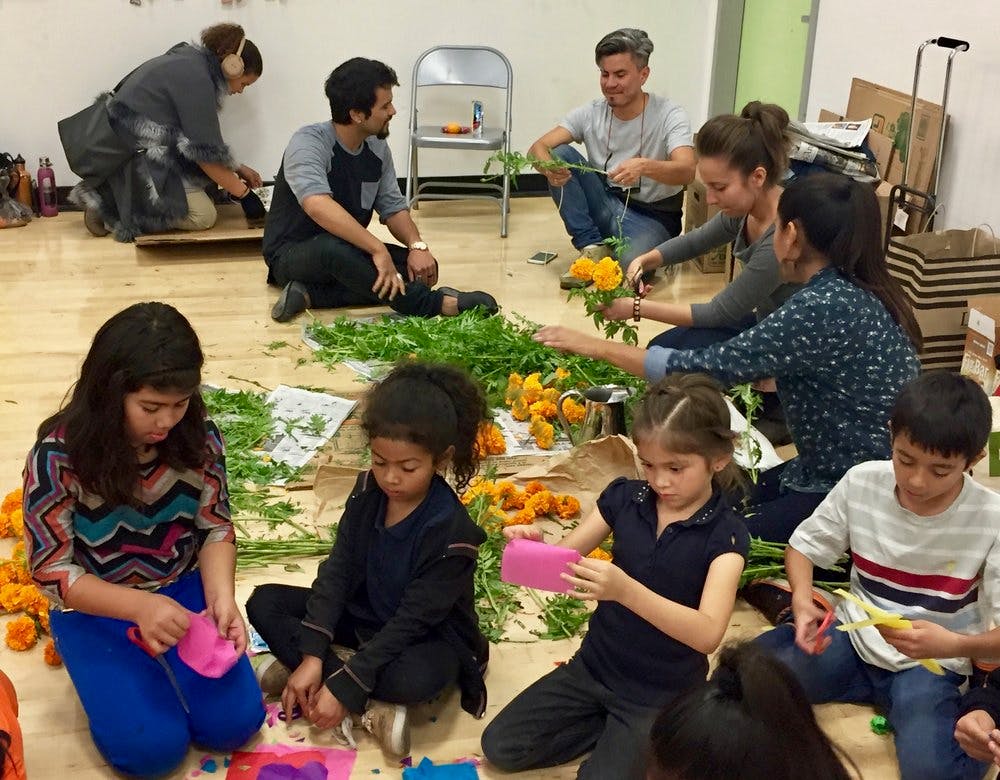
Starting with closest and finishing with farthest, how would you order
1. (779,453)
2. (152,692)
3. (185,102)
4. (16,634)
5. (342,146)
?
(152,692)
(16,634)
(779,453)
(342,146)
(185,102)

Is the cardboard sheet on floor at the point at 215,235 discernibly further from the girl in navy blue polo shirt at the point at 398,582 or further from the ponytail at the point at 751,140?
the girl in navy blue polo shirt at the point at 398,582

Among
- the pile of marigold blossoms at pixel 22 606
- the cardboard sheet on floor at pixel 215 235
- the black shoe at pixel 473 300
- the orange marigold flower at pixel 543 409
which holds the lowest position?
the pile of marigold blossoms at pixel 22 606

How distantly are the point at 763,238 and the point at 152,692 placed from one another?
2197mm

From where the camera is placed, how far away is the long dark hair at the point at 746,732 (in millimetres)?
1201

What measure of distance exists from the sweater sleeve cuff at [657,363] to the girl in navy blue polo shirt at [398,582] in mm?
743

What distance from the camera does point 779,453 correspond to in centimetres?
364

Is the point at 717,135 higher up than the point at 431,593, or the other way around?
the point at 717,135

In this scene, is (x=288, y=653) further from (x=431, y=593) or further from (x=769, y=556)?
(x=769, y=556)

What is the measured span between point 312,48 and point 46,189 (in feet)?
5.28

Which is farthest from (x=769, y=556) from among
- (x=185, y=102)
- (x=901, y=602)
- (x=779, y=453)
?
(x=185, y=102)

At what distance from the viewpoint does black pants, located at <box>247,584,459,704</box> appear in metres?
2.35

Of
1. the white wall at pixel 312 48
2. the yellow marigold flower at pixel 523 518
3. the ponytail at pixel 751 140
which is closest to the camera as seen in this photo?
the yellow marigold flower at pixel 523 518

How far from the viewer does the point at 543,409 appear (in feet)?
11.8

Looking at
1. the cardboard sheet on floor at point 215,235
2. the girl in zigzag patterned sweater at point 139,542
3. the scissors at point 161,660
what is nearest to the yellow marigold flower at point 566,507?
the girl in zigzag patterned sweater at point 139,542
